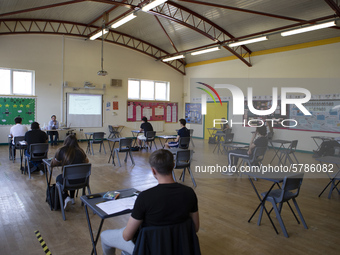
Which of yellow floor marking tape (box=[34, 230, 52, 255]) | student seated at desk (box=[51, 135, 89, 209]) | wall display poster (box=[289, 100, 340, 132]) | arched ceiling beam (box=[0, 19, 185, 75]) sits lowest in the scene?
yellow floor marking tape (box=[34, 230, 52, 255])

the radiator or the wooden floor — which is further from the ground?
the radiator

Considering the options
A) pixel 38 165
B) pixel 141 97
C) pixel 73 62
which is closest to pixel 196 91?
pixel 141 97

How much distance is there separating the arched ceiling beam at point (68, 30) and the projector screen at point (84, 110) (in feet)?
8.45

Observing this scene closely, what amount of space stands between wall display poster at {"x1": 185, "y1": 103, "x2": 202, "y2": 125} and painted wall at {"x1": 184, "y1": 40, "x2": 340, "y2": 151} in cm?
157

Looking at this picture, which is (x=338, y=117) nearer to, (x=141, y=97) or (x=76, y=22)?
(x=141, y=97)

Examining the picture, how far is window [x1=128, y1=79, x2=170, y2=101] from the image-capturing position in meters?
13.0

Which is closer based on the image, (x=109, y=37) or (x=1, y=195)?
(x=1, y=195)

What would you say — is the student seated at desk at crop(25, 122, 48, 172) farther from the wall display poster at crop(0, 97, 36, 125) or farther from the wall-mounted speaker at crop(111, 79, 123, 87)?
the wall-mounted speaker at crop(111, 79, 123, 87)

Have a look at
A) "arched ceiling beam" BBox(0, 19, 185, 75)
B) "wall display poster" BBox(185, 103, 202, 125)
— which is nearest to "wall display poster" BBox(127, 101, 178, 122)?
"wall display poster" BBox(185, 103, 202, 125)

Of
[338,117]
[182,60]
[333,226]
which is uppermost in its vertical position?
[182,60]

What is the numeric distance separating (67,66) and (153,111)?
4.67 metres

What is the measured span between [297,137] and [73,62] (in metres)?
9.43

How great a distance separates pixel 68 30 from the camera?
10.7m

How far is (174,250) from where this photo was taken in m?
1.64
